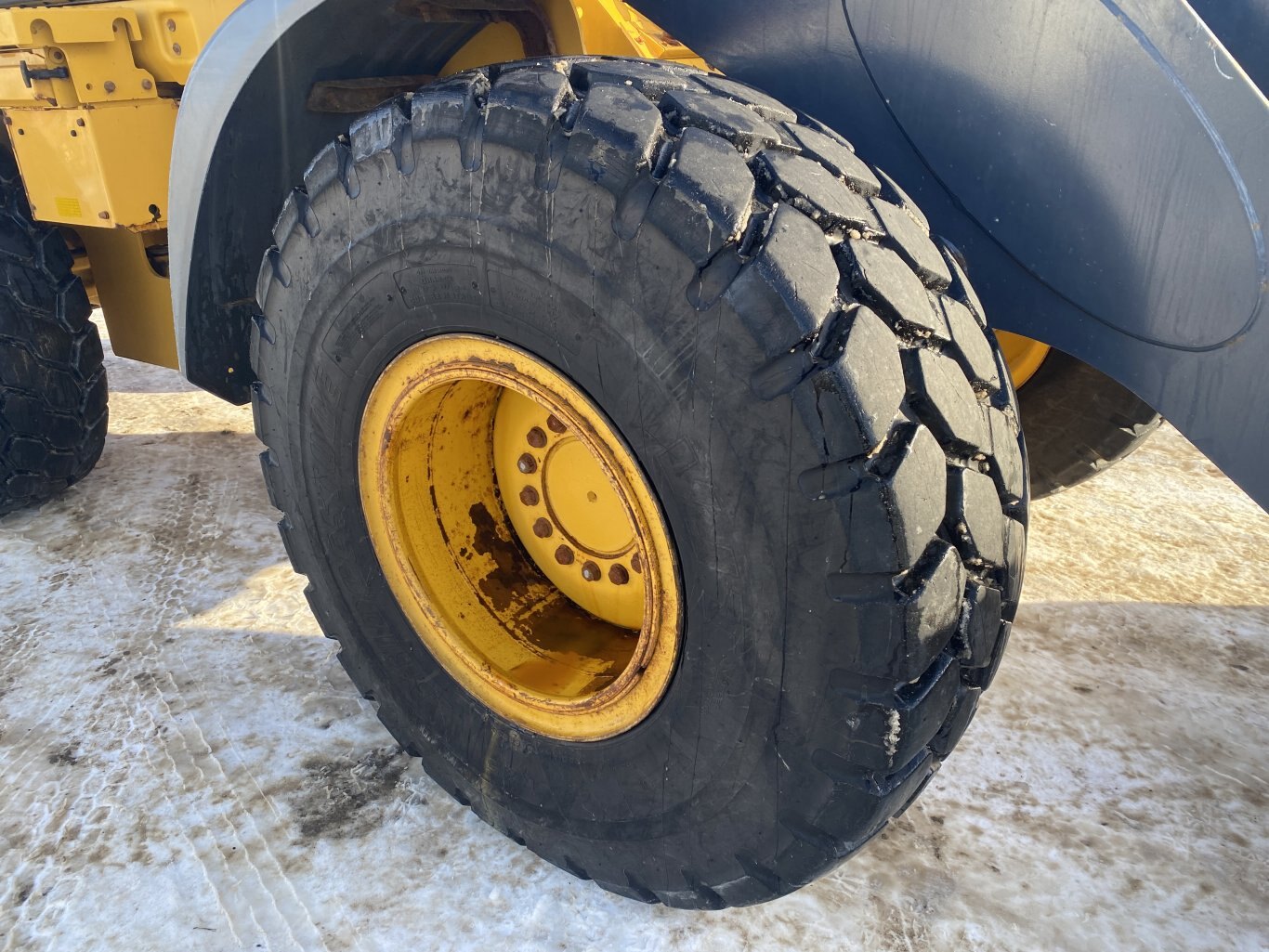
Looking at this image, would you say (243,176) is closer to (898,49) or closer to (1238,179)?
(898,49)

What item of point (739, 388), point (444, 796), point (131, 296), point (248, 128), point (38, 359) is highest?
point (248, 128)

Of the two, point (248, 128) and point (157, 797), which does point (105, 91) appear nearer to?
point (248, 128)

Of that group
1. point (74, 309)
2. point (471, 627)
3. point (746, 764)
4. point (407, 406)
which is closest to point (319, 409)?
point (407, 406)

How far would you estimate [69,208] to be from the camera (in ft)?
8.03

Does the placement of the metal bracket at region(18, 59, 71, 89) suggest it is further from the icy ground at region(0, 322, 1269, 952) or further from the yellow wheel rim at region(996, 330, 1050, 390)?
the yellow wheel rim at region(996, 330, 1050, 390)

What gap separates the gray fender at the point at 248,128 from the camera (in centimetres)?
168

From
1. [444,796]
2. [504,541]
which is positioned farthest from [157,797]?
[504,541]

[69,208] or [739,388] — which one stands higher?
[739,388]

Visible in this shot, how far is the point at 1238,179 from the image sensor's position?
1.16m

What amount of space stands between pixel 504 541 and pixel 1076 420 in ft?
5.27

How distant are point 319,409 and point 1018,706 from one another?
1697mm

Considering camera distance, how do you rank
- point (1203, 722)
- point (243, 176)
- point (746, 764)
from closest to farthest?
point (746, 764)
point (243, 176)
point (1203, 722)

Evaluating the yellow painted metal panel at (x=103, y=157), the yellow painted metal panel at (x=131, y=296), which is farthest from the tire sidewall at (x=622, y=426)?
the yellow painted metal panel at (x=131, y=296)

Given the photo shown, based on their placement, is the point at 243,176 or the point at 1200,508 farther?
the point at 1200,508
